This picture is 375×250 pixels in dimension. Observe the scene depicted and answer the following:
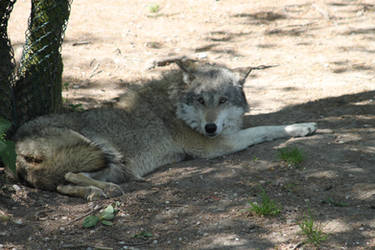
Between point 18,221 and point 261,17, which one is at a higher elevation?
point 261,17

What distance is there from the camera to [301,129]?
5.99 meters

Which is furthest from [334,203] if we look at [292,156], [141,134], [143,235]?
[141,134]

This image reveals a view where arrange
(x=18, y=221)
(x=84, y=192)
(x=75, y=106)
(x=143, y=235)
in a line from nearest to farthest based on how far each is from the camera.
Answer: (x=143, y=235), (x=18, y=221), (x=84, y=192), (x=75, y=106)

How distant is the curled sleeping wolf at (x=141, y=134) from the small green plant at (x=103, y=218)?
0.39 m

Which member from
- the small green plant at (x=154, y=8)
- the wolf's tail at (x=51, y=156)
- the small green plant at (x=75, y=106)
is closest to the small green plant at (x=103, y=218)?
the wolf's tail at (x=51, y=156)

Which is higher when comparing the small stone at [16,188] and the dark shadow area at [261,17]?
the dark shadow area at [261,17]

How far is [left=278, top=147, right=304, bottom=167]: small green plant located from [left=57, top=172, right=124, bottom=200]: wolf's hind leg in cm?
178

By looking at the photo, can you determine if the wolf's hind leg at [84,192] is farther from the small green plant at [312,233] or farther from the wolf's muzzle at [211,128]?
the small green plant at [312,233]

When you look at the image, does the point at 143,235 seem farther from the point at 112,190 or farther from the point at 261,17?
the point at 261,17

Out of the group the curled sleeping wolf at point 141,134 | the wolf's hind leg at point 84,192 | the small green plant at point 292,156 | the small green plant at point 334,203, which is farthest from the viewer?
the small green plant at point 292,156

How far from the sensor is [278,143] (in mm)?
5852

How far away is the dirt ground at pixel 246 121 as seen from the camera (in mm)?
3902

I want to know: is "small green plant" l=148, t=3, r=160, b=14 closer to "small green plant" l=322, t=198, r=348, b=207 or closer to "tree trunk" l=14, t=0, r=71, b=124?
"tree trunk" l=14, t=0, r=71, b=124

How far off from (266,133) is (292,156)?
37.7 inches
